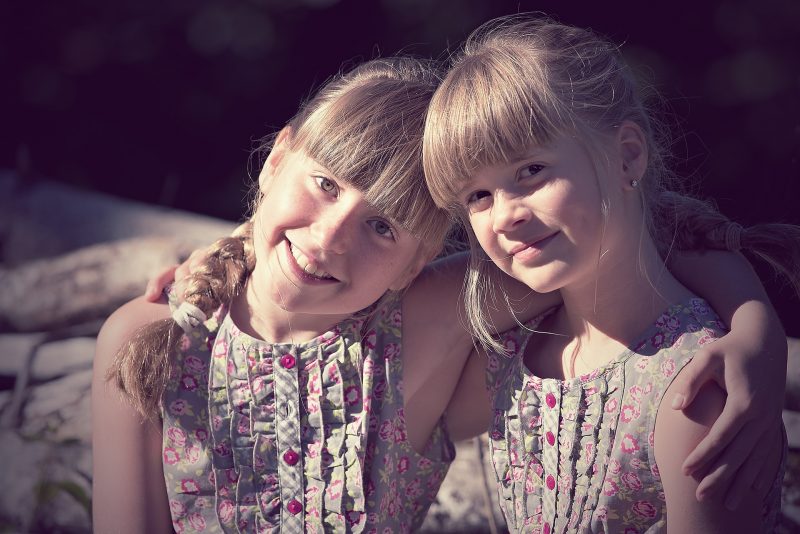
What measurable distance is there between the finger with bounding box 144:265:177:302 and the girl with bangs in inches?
22.1

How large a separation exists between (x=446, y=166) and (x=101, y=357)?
28.5 inches

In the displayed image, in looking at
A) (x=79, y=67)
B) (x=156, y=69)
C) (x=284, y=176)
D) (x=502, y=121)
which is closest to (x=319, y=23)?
(x=156, y=69)

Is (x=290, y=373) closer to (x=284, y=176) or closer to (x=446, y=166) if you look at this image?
(x=284, y=176)

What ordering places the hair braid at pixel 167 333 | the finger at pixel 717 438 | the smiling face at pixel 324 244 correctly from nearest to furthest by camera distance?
the finger at pixel 717 438, the smiling face at pixel 324 244, the hair braid at pixel 167 333

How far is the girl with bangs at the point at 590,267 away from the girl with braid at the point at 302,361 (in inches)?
3.7

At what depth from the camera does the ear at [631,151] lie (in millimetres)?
1430

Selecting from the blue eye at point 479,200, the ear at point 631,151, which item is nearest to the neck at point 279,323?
the blue eye at point 479,200

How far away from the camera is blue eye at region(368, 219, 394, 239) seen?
1508mm

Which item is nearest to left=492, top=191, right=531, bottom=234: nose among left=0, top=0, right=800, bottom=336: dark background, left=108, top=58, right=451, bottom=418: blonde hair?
left=108, top=58, right=451, bottom=418: blonde hair

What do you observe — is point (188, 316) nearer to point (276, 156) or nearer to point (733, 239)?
point (276, 156)

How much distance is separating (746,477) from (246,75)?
6.44 ft

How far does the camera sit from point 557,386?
4.91 ft

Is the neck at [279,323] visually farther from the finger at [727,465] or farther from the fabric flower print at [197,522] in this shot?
the finger at [727,465]

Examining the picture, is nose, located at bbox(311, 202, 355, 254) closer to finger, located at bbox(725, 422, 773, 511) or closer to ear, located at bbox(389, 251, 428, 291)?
ear, located at bbox(389, 251, 428, 291)
